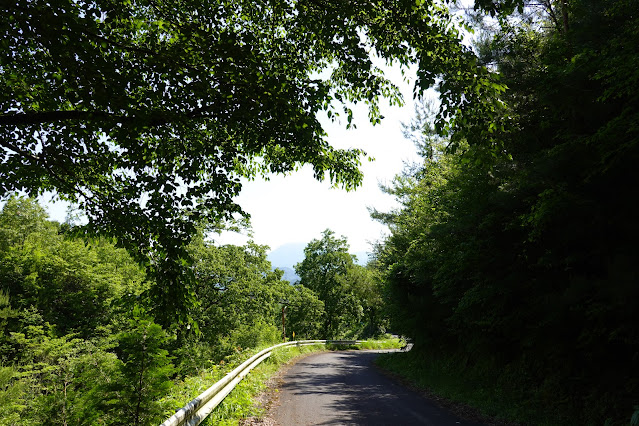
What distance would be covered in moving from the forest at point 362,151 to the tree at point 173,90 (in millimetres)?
32

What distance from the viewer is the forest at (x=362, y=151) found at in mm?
4324

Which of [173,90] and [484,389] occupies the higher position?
[173,90]

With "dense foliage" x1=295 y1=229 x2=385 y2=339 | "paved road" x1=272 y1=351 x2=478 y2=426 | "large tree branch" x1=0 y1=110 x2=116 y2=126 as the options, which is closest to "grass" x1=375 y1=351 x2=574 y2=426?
"paved road" x1=272 y1=351 x2=478 y2=426

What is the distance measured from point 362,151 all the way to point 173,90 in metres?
3.87

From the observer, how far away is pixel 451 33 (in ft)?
14.1

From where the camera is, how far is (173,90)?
488 centimetres

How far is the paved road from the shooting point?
7484 mm

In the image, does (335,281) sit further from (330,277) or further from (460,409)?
(460,409)

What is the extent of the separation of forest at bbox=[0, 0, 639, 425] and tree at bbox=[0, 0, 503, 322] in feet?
0.11

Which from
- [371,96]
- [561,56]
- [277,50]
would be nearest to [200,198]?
[277,50]

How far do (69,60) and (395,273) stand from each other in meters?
15.9

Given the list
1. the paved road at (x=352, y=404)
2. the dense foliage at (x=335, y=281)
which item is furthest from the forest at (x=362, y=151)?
the dense foliage at (x=335, y=281)

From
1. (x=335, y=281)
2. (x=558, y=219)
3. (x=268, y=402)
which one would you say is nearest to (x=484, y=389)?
(x=558, y=219)

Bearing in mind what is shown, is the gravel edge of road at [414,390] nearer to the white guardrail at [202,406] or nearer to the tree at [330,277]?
the white guardrail at [202,406]
